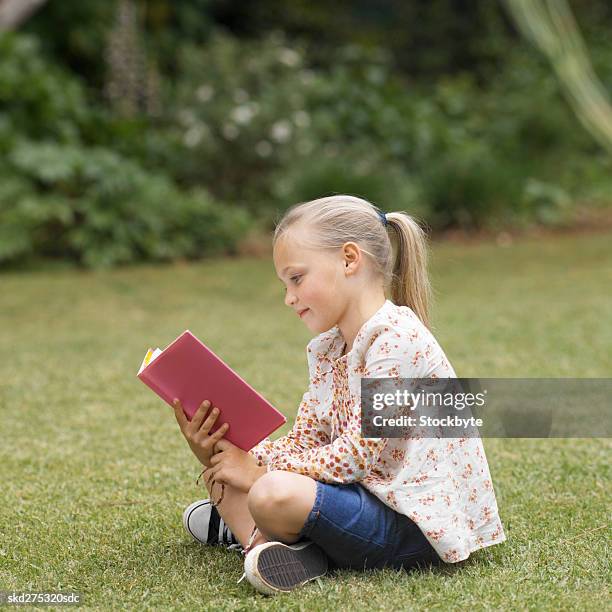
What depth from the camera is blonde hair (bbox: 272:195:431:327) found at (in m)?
2.40

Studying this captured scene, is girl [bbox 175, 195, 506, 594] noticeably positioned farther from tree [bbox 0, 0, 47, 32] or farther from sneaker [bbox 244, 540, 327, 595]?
tree [bbox 0, 0, 47, 32]

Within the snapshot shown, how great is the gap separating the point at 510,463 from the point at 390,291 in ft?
3.37

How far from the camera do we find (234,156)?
9102mm

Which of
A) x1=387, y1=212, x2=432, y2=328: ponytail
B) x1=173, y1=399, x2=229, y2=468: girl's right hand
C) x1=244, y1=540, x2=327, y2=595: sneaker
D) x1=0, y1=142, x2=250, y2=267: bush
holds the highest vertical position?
x1=387, y1=212, x2=432, y2=328: ponytail

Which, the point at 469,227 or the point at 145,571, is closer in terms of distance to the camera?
the point at 145,571

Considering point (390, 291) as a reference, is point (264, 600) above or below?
below

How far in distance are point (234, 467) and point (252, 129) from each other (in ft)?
22.3

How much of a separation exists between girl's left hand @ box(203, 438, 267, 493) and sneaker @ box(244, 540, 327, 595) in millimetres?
172

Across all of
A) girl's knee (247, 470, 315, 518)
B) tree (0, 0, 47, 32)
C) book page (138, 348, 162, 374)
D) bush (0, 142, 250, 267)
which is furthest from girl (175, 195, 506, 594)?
tree (0, 0, 47, 32)

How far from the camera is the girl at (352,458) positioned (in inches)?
89.8

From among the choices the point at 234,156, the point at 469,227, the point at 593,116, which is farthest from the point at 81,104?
the point at 593,116

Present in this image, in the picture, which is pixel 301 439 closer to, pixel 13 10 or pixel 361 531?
pixel 361 531

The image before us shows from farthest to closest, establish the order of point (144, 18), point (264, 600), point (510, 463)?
point (144, 18) → point (510, 463) → point (264, 600)

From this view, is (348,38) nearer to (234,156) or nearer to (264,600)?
(234,156)
